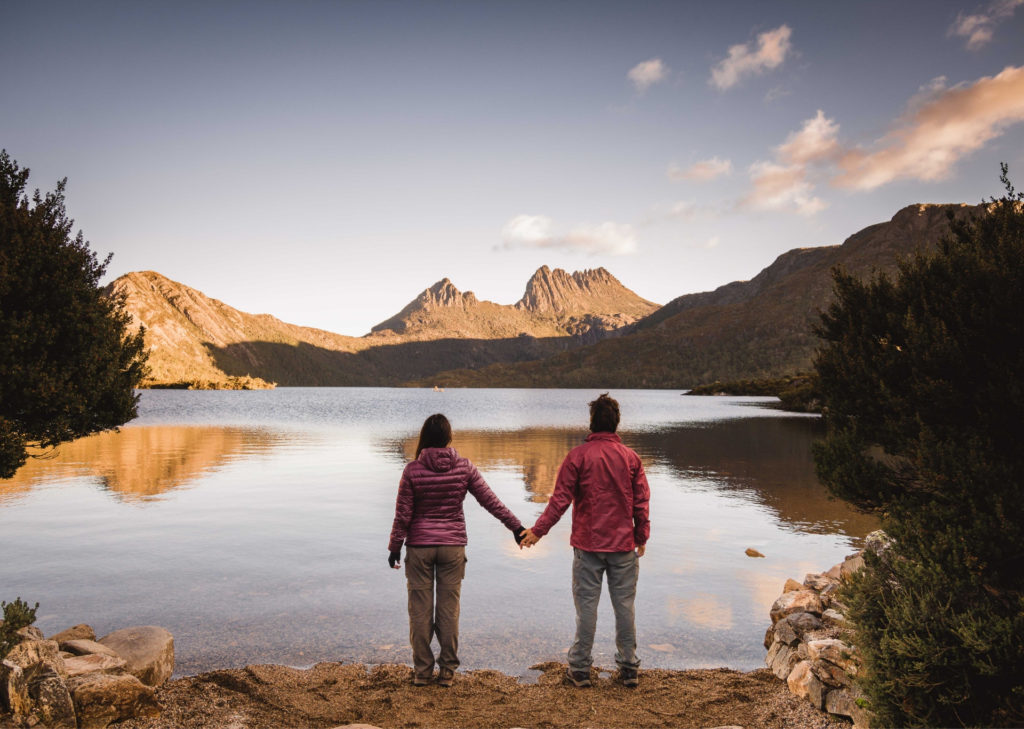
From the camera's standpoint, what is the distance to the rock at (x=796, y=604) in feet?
30.6

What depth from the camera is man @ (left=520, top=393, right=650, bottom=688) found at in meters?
7.57

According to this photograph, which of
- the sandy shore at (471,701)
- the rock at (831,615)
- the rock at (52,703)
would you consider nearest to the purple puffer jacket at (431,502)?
the sandy shore at (471,701)

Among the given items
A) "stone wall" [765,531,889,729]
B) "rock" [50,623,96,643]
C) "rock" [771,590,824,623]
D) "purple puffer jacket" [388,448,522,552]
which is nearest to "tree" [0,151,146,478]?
"rock" [50,623,96,643]

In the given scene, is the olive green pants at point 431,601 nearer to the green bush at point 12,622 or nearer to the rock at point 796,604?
the green bush at point 12,622

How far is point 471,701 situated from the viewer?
23.6 ft

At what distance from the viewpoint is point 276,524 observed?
1789cm

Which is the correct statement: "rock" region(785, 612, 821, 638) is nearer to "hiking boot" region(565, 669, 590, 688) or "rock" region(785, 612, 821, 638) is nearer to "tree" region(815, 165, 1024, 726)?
"tree" region(815, 165, 1024, 726)

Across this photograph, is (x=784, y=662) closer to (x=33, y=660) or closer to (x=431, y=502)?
(x=431, y=502)

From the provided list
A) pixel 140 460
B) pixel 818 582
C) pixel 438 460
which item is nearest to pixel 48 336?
pixel 438 460

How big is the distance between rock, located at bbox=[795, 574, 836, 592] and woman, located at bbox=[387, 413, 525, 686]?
6165mm

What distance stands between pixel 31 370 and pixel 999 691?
11552 millimetres

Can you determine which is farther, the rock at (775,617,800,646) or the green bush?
the rock at (775,617,800,646)

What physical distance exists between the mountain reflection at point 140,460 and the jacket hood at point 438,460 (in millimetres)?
11786

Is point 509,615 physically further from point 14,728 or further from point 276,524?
point 276,524
